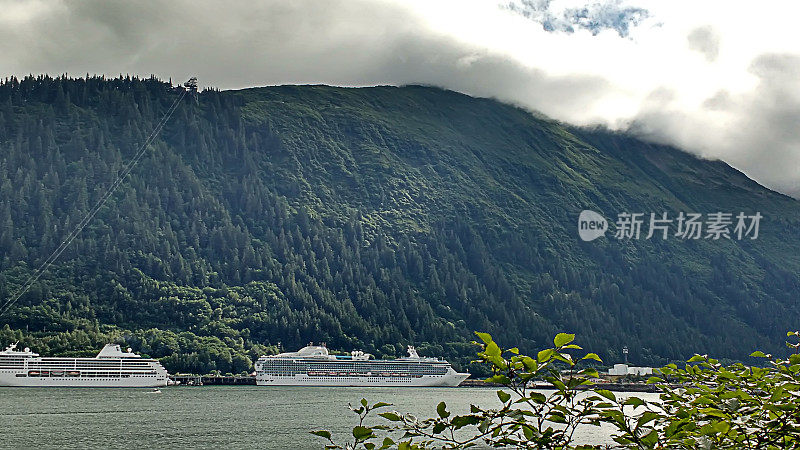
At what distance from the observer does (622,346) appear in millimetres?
177125

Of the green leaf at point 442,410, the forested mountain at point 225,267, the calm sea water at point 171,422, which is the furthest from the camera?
the forested mountain at point 225,267

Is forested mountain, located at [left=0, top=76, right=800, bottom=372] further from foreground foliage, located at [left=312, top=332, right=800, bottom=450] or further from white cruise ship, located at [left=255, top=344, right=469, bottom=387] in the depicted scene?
foreground foliage, located at [left=312, top=332, right=800, bottom=450]

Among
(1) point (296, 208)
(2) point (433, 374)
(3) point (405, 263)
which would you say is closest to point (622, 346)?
(3) point (405, 263)

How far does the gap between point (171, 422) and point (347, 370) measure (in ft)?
241

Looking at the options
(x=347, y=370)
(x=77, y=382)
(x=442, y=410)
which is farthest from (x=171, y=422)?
(x=347, y=370)

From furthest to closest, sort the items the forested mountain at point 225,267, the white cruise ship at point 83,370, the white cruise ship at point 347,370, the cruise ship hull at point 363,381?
the forested mountain at point 225,267 < the white cruise ship at point 347,370 < the cruise ship hull at point 363,381 < the white cruise ship at point 83,370

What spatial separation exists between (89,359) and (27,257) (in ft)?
142

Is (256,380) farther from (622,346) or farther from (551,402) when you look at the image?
(551,402)

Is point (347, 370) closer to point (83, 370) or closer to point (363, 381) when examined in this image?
point (363, 381)

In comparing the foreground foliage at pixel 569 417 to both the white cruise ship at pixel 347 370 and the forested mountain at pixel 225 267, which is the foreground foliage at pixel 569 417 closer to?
the white cruise ship at pixel 347 370

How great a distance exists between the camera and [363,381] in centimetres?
12838

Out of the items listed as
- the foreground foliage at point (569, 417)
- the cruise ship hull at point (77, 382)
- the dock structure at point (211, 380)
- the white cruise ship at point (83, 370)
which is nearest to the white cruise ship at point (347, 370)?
the dock structure at point (211, 380)

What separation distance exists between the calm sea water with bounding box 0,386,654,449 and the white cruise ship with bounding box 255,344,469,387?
39.5 metres

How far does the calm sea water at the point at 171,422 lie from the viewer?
43906mm
